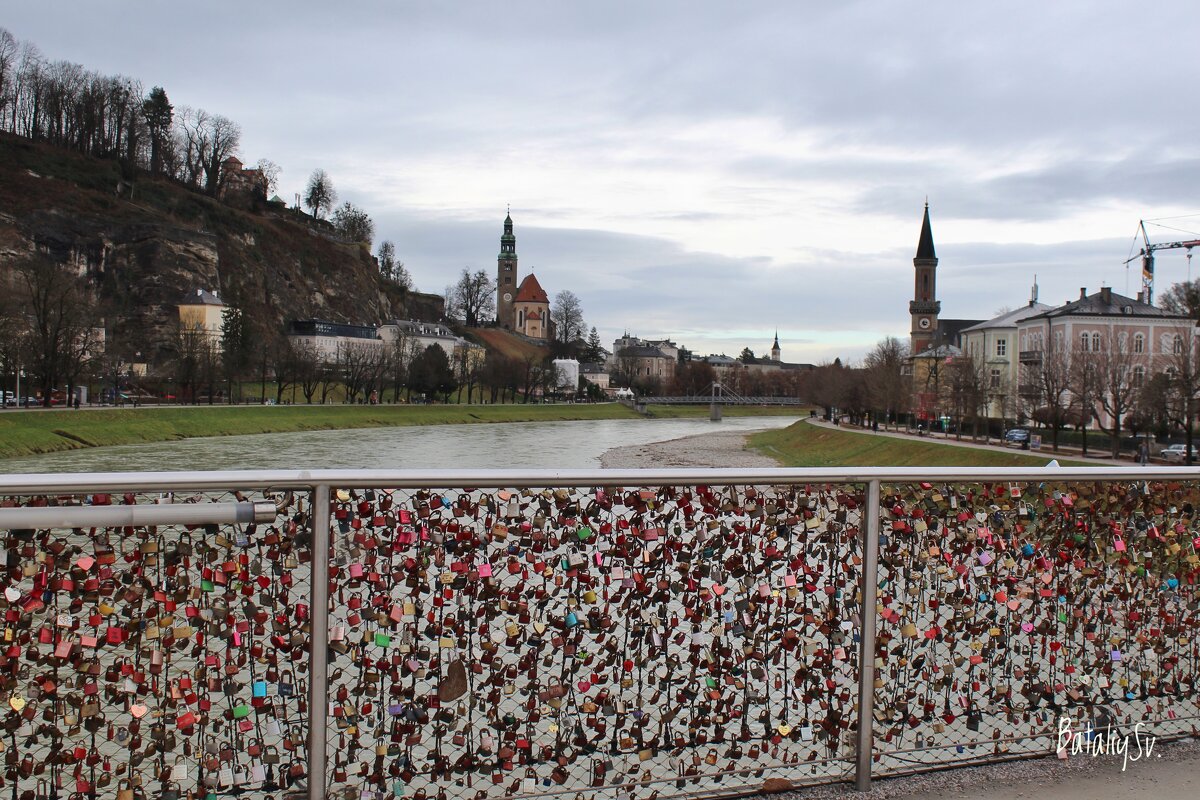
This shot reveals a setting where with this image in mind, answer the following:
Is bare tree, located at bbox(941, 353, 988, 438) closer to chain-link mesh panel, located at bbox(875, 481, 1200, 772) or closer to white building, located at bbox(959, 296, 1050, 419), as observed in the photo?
white building, located at bbox(959, 296, 1050, 419)

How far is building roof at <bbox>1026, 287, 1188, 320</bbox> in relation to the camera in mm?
65312

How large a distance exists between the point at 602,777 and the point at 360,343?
117546mm

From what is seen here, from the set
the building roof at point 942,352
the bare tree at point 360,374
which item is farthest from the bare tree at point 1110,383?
the bare tree at point 360,374

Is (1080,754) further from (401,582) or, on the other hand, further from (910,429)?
(910,429)

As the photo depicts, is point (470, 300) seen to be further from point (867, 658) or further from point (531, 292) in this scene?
→ point (867, 658)

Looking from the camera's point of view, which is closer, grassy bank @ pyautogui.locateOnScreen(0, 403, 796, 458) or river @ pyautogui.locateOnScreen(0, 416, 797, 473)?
river @ pyautogui.locateOnScreen(0, 416, 797, 473)

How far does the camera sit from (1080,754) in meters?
4.72

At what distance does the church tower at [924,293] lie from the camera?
13200cm

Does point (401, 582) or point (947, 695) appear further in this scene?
point (947, 695)

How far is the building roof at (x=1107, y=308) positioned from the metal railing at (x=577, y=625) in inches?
2636

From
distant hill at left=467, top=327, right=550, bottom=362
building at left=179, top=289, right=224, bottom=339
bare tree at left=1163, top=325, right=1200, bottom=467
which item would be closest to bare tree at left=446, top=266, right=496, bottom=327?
distant hill at left=467, top=327, right=550, bottom=362

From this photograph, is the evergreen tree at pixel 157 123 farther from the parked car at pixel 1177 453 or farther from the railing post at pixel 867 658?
the railing post at pixel 867 658

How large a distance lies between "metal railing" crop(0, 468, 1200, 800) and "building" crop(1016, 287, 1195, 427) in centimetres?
4855

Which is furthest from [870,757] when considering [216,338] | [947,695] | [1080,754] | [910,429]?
[216,338]
